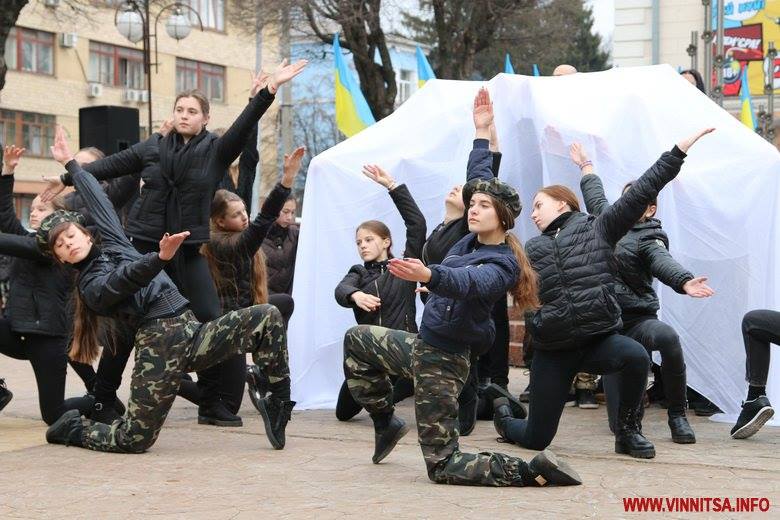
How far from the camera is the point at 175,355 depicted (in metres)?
6.64

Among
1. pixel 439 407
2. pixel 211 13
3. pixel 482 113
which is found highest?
pixel 211 13

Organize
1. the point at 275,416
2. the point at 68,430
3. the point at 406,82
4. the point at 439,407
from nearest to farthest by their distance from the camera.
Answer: the point at 439,407 < the point at 275,416 < the point at 68,430 < the point at 406,82

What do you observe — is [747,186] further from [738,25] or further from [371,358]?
[738,25]

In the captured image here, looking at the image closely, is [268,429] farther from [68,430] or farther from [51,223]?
[51,223]

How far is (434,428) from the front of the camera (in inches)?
228

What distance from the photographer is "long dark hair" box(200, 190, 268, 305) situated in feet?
26.8

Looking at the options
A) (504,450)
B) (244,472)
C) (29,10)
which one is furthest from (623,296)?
(29,10)

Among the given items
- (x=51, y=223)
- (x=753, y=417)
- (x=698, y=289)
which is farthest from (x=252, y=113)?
(x=753, y=417)

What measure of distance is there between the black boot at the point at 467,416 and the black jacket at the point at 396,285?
809 mm

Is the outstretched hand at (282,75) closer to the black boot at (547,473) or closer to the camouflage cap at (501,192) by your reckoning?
the camouflage cap at (501,192)

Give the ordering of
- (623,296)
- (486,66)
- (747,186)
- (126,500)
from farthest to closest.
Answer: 1. (486,66)
2. (747,186)
3. (623,296)
4. (126,500)

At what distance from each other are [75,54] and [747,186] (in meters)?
38.9

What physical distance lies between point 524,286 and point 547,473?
1.02 m

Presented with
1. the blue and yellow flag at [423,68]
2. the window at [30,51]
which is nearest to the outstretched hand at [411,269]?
the blue and yellow flag at [423,68]
